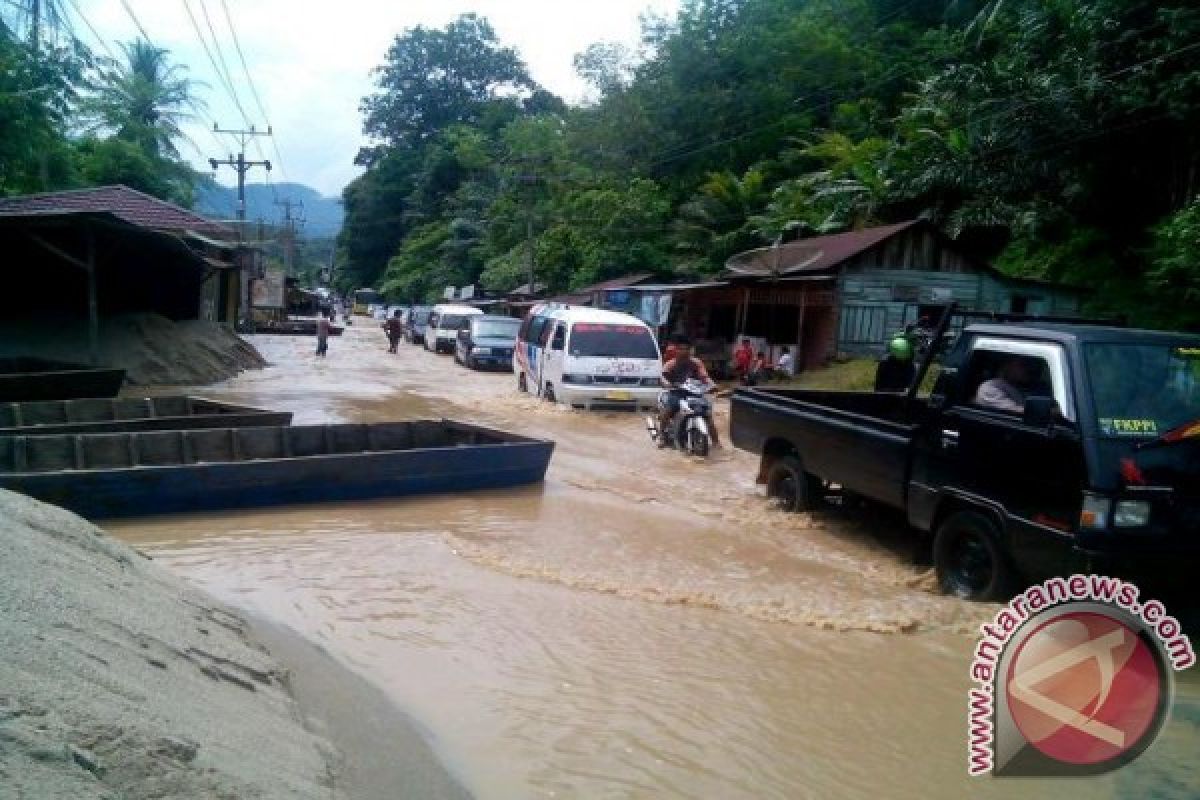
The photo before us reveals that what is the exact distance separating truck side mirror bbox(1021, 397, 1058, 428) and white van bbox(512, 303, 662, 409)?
10669 mm

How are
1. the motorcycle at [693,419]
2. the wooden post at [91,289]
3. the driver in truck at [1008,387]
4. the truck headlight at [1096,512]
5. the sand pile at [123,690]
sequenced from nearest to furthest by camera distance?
the sand pile at [123,690] → the truck headlight at [1096,512] → the driver in truck at [1008,387] → the motorcycle at [693,419] → the wooden post at [91,289]

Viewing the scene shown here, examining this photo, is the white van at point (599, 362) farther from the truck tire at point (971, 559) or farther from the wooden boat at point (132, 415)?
the truck tire at point (971, 559)

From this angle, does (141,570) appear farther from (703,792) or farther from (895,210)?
(895,210)

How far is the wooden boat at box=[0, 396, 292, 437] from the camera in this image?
10414 mm

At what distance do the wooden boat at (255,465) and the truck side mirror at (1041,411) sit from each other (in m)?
5.81

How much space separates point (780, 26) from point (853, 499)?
100 feet

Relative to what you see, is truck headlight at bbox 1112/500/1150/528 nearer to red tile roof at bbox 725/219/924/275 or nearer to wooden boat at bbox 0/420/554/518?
wooden boat at bbox 0/420/554/518

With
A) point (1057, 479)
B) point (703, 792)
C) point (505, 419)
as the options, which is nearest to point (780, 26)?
point (505, 419)

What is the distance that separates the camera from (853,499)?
28.1 feet

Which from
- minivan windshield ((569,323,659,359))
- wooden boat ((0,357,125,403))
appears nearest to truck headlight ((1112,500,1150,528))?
minivan windshield ((569,323,659,359))

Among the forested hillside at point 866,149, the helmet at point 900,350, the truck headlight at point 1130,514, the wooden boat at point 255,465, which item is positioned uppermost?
the forested hillside at point 866,149

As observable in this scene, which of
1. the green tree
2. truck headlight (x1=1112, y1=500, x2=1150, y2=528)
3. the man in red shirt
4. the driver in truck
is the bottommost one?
truck headlight (x1=1112, y1=500, x2=1150, y2=528)

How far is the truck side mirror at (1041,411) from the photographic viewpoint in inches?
210

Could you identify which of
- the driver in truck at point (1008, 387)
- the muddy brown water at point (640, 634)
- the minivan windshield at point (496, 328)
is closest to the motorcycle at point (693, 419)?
the muddy brown water at point (640, 634)
